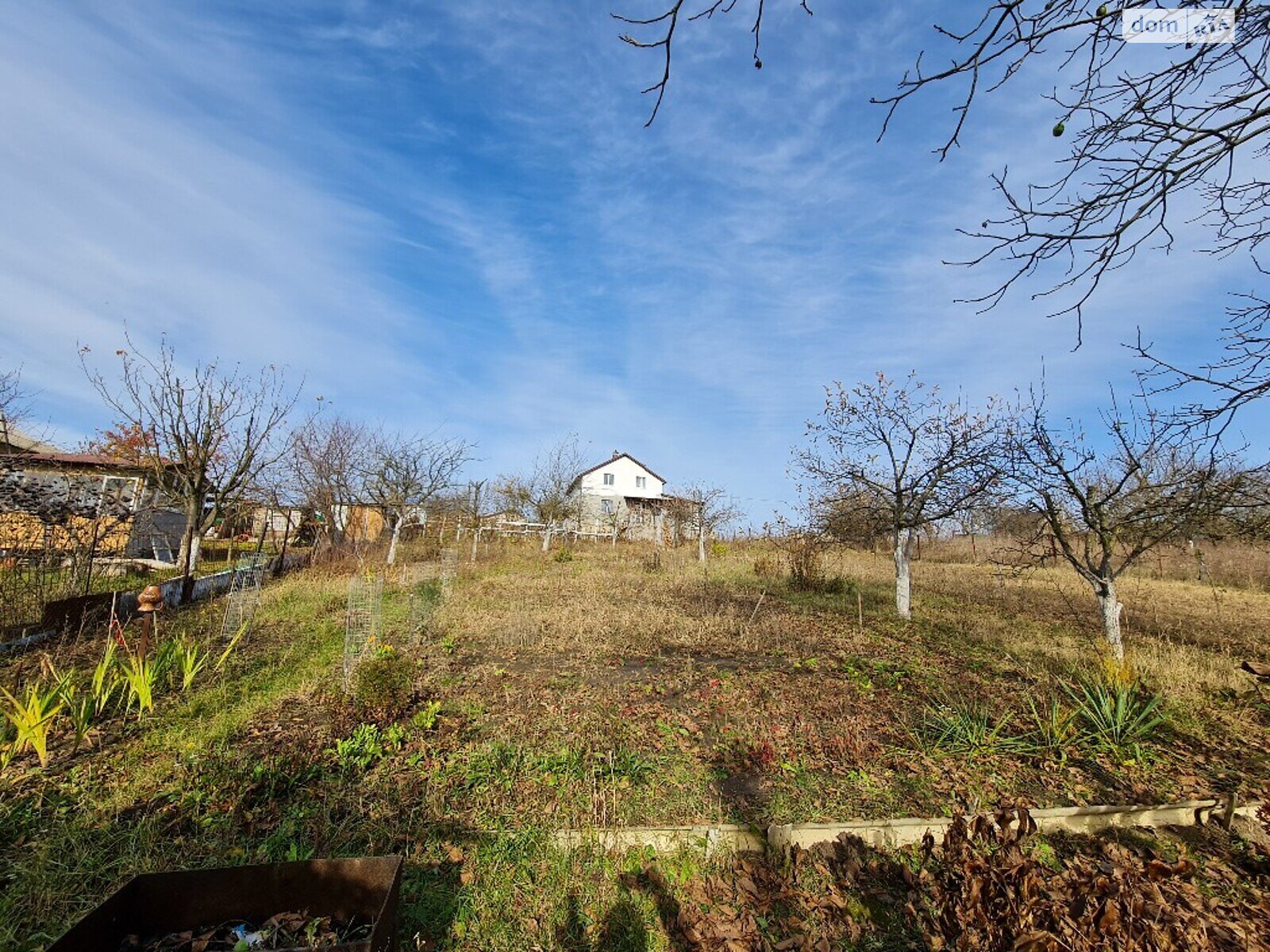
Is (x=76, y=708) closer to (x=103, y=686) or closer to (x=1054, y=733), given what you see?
(x=103, y=686)

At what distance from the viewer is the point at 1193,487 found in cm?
671

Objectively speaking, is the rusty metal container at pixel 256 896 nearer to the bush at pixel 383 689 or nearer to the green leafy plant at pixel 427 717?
the green leafy plant at pixel 427 717

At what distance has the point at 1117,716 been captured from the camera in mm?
5004

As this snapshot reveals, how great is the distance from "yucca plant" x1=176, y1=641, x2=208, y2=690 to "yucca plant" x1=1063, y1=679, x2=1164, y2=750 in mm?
8365

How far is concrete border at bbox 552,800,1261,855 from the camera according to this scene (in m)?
3.65

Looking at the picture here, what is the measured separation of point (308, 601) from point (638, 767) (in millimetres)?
8799

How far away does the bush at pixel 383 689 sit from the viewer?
5262 millimetres

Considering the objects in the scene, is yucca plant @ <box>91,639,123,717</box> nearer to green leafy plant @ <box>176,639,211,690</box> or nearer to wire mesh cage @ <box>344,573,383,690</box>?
green leafy plant @ <box>176,639,211,690</box>

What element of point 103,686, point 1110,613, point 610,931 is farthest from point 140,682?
point 1110,613

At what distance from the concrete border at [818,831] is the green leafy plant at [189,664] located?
172 inches

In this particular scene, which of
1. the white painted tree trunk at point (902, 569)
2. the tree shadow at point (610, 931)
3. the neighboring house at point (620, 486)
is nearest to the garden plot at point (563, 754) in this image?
the tree shadow at point (610, 931)

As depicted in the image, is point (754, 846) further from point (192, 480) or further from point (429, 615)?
point (192, 480)

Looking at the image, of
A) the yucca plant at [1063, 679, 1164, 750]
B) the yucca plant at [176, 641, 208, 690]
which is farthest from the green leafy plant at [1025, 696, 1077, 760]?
the yucca plant at [176, 641, 208, 690]

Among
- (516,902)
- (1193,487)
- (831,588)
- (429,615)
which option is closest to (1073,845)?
(516,902)
